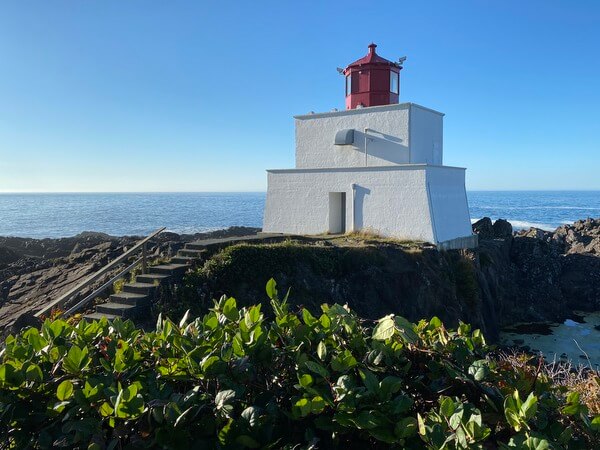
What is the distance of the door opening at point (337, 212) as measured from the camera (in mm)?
19219

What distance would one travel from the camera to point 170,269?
461 inches

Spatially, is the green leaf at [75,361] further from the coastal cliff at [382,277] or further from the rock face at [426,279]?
the rock face at [426,279]

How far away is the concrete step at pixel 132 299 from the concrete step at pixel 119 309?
0.36ft

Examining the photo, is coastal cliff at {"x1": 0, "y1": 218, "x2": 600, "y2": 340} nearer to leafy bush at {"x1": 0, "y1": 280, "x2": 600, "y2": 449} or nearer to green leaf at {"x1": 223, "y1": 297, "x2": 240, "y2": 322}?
green leaf at {"x1": 223, "y1": 297, "x2": 240, "y2": 322}

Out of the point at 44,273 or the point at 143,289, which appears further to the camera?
the point at 44,273

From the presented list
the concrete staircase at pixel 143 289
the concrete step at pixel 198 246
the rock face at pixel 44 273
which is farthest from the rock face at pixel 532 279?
the rock face at pixel 44 273

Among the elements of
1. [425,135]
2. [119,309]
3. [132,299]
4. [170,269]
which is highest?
[425,135]

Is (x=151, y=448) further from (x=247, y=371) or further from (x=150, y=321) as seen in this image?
(x=150, y=321)

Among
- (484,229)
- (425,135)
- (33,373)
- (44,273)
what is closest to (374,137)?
(425,135)

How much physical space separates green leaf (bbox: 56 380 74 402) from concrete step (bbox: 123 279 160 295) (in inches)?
356

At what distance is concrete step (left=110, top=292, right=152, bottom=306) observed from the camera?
10617 millimetres

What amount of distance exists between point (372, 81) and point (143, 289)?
12.7 m

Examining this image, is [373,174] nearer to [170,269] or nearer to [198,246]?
[198,246]

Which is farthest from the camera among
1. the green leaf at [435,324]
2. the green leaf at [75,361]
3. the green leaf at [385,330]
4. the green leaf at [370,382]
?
the green leaf at [435,324]
